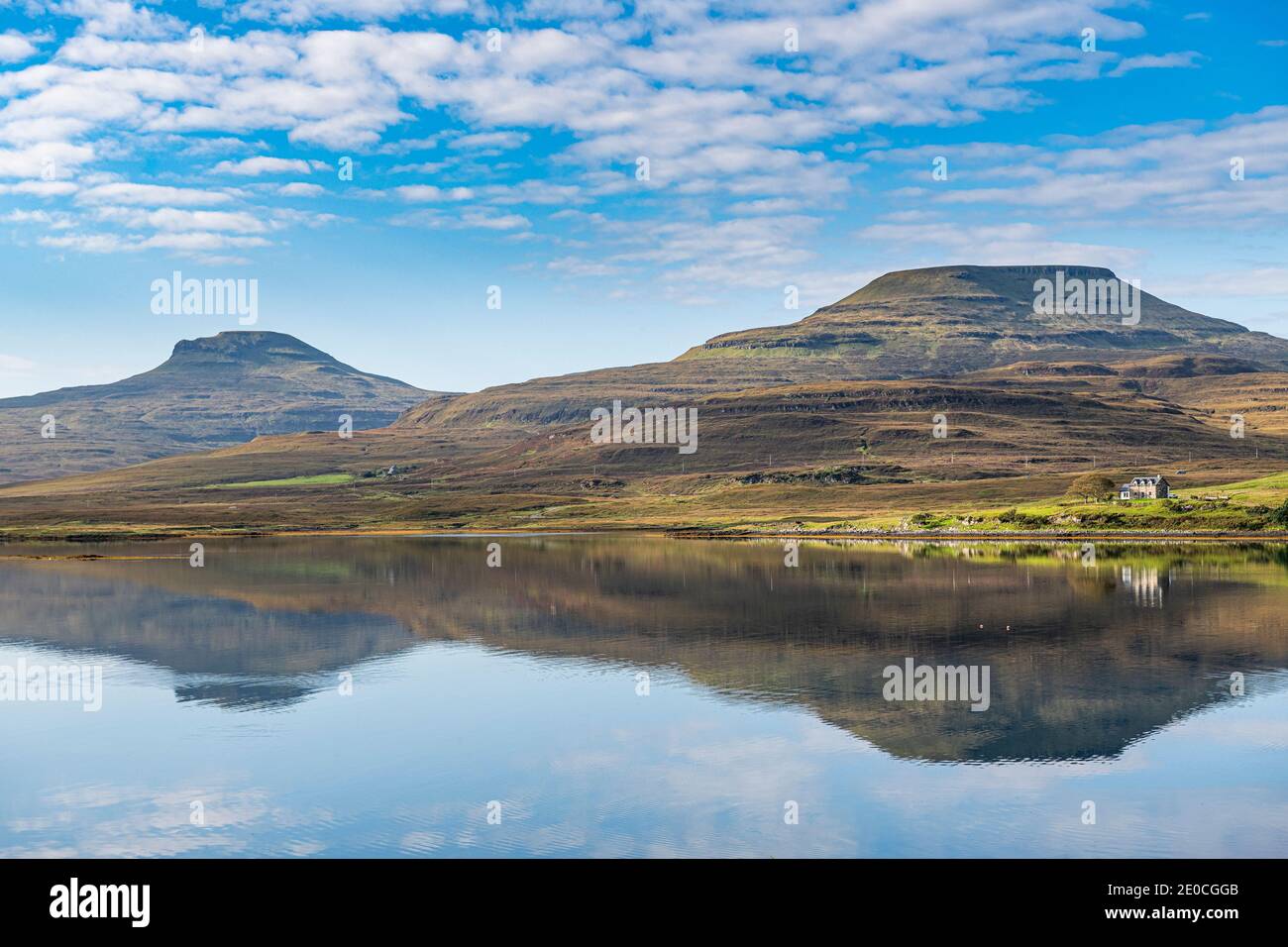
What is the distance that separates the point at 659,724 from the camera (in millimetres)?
43062

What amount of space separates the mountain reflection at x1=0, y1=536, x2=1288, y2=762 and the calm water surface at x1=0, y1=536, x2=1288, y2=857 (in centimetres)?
33

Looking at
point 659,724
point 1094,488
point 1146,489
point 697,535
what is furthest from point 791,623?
point 1094,488

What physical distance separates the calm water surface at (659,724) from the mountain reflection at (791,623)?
330mm

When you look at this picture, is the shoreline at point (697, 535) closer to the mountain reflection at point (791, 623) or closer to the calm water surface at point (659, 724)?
the mountain reflection at point (791, 623)

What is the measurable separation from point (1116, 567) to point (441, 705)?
7136 centimetres

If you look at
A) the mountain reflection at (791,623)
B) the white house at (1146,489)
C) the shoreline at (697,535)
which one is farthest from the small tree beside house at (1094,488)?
the mountain reflection at (791,623)

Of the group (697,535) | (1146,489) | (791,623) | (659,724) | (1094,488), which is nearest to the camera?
(659,724)

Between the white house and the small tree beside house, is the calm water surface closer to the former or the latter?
the white house

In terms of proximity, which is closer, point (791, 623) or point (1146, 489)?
point (791, 623)

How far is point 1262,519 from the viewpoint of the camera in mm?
134000

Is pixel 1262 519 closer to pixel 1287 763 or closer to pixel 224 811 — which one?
pixel 1287 763

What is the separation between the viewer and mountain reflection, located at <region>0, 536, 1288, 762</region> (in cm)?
4503

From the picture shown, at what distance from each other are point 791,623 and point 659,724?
27277mm

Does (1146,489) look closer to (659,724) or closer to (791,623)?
(791,623)
